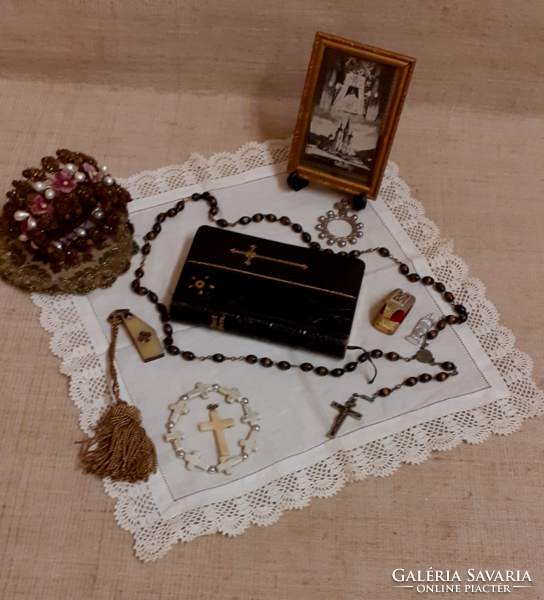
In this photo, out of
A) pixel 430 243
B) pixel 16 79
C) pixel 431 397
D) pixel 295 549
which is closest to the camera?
pixel 295 549

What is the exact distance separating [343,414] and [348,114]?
59cm

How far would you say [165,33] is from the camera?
4.15 feet

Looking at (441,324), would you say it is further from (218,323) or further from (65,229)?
(65,229)

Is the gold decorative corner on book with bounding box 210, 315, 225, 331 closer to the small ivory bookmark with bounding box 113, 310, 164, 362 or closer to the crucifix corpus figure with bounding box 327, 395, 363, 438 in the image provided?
the small ivory bookmark with bounding box 113, 310, 164, 362

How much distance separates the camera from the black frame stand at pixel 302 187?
117cm

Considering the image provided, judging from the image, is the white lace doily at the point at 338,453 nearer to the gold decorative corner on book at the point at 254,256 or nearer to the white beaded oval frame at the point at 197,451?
the white beaded oval frame at the point at 197,451

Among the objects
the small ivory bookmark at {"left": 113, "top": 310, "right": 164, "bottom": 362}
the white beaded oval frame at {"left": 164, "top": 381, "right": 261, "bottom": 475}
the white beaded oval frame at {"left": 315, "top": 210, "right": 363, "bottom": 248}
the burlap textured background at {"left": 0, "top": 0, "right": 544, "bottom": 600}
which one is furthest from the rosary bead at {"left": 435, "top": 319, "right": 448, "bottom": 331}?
the small ivory bookmark at {"left": 113, "top": 310, "right": 164, "bottom": 362}

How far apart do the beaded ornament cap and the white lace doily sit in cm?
6

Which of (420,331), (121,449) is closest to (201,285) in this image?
(121,449)

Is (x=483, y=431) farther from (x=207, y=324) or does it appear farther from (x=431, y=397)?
(x=207, y=324)

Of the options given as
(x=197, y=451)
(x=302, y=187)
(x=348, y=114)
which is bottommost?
(x=197, y=451)

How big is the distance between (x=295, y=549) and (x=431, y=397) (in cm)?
35

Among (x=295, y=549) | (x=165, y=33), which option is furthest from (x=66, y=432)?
(x=165, y=33)

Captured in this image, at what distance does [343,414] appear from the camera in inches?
37.9
